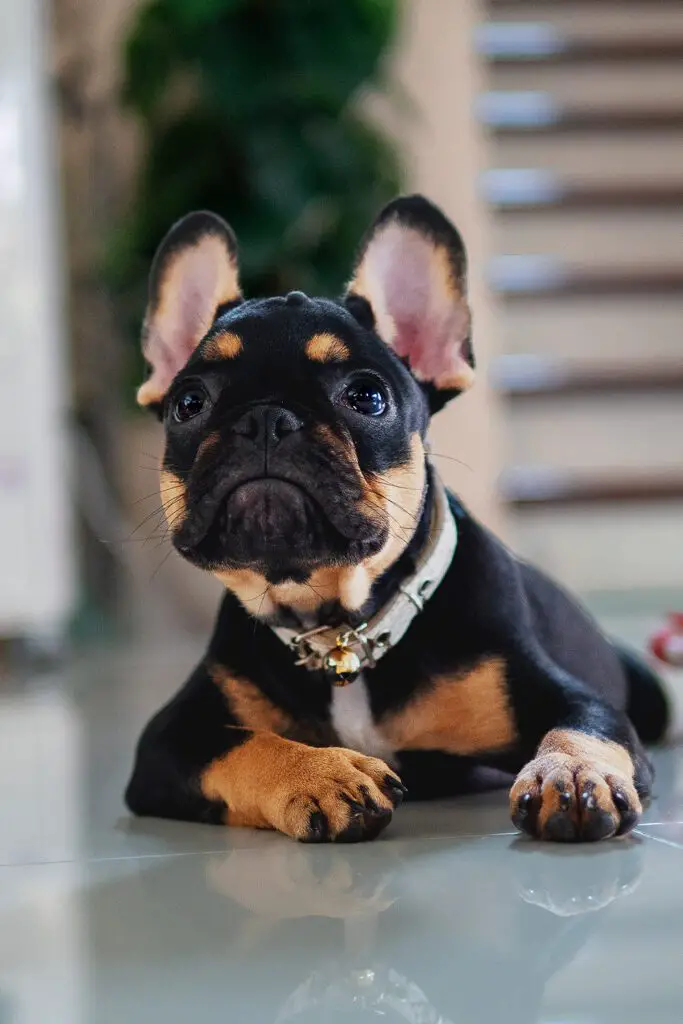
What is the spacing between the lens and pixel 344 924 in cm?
123

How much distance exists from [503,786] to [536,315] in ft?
14.1

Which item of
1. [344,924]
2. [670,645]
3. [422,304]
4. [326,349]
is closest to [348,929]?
[344,924]

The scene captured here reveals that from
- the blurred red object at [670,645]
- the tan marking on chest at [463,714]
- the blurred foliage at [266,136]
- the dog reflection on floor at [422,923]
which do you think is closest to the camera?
the dog reflection on floor at [422,923]

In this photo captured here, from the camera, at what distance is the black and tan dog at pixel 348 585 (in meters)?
1.41

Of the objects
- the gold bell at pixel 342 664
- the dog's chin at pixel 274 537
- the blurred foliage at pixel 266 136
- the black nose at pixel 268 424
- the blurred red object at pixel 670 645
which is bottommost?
the blurred red object at pixel 670 645

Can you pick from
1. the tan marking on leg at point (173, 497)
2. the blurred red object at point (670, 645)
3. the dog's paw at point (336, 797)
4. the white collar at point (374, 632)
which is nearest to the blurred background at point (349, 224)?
the blurred red object at point (670, 645)

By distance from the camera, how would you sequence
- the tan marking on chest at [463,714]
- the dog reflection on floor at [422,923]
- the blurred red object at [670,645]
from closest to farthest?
the dog reflection on floor at [422,923] < the tan marking on chest at [463,714] < the blurred red object at [670,645]

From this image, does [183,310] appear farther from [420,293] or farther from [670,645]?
[670,645]

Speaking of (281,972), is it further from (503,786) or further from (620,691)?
(620,691)

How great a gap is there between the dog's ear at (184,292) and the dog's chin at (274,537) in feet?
1.00

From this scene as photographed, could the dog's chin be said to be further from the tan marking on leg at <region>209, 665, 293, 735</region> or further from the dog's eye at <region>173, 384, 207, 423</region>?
the tan marking on leg at <region>209, 665, 293, 735</region>

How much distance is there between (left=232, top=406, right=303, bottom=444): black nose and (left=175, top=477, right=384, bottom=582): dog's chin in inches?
1.8

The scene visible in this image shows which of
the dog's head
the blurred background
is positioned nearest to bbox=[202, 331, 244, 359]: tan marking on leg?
the dog's head

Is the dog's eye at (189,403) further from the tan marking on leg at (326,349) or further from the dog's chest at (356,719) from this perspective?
the dog's chest at (356,719)
